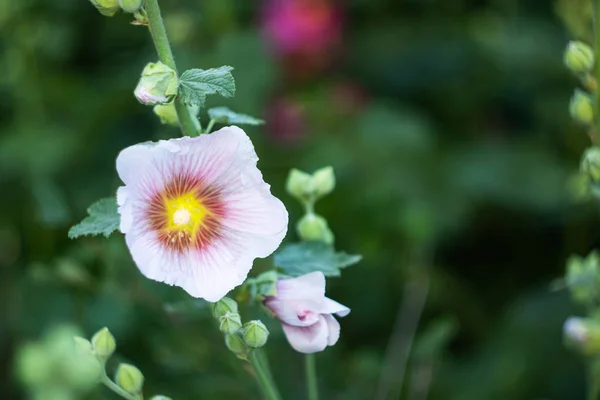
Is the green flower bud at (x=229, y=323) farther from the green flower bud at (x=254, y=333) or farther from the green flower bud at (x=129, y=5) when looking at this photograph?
the green flower bud at (x=129, y=5)

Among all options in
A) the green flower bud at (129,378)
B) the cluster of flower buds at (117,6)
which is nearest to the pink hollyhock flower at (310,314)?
the green flower bud at (129,378)

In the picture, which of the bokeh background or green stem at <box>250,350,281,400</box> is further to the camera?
the bokeh background

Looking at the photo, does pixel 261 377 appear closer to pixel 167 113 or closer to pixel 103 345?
pixel 103 345

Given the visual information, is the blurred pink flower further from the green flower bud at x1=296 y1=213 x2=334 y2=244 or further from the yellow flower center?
the yellow flower center

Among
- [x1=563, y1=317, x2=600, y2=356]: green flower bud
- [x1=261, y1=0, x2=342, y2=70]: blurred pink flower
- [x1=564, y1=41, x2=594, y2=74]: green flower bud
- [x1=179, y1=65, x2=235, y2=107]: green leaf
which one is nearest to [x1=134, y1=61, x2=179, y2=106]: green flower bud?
[x1=179, y1=65, x2=235, y2=107]: green leaf

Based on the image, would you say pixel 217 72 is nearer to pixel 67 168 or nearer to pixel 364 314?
pixel 364 314

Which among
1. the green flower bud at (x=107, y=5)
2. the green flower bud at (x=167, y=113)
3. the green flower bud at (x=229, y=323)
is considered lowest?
the green flower bud at (x=229, y=323)
